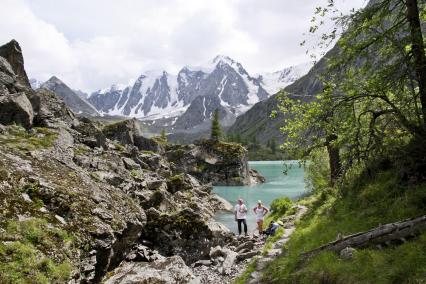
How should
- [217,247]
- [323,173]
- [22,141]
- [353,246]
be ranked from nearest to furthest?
[353,246] < [22,141] < [217,247] < [323,173]

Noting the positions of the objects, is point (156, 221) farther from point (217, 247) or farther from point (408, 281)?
point (408, 281)

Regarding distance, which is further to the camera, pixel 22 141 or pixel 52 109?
pixel 52 109

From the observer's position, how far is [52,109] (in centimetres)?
3806

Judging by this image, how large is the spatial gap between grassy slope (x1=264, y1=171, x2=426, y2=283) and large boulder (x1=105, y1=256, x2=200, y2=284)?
4433 mm

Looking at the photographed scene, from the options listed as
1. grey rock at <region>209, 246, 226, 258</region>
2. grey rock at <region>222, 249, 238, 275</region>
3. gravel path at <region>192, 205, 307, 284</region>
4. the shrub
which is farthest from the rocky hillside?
the shrub

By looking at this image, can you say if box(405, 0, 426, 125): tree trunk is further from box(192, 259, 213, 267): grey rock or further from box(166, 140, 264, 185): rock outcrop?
box(166, 140, 264, 185): rock outcrop

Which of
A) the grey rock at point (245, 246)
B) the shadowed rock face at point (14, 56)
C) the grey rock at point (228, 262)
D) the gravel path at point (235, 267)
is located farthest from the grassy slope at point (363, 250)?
the shadowed rock face at point (14, 56)

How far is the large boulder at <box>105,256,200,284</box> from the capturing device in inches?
600

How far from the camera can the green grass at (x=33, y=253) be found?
10.6 meters

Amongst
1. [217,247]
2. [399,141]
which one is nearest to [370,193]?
[399,141]

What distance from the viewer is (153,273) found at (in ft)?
52.5

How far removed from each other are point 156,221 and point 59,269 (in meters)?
11.8

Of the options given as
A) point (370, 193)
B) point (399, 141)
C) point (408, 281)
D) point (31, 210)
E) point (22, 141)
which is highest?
point (22, 141)

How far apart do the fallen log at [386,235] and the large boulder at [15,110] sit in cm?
2702
